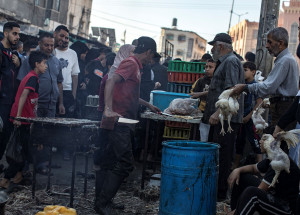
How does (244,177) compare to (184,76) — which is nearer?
(244,177)

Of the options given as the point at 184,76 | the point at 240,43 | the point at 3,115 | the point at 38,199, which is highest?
the point at 240,43

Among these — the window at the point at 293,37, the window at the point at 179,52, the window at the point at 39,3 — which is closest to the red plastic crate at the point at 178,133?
the window at the point at 39,3

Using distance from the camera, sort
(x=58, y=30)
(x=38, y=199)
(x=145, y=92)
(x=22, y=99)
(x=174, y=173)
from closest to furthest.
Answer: (x=174, y=173) → (x=38, y=199) → (x=22, y=99) → (x=58, y=30) → (x=145, y=92)

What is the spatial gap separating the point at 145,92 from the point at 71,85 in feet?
5.36

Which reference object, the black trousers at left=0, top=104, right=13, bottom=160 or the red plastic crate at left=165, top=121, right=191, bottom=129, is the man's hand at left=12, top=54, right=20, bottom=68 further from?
the red plastic crate at left=165, top=121, right=191, bottom=129

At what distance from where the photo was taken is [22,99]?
5.27m

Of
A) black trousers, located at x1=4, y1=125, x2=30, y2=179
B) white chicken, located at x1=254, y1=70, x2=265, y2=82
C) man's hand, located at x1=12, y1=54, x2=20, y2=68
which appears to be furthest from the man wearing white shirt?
white chicken, located at x1=254, y1=70, x2=265, y2=82

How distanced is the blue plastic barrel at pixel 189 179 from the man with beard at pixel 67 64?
Result: 3.69 meters

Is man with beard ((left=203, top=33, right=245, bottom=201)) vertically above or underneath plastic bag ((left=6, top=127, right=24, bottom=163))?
above

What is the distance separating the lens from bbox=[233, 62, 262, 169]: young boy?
686cm

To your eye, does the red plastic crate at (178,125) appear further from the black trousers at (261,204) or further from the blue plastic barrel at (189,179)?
the black trousers at (261,204)

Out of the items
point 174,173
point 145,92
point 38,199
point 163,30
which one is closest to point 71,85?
point 145,92

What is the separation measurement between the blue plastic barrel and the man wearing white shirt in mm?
3735

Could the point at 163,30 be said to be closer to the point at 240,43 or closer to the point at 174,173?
the point at 240,43
